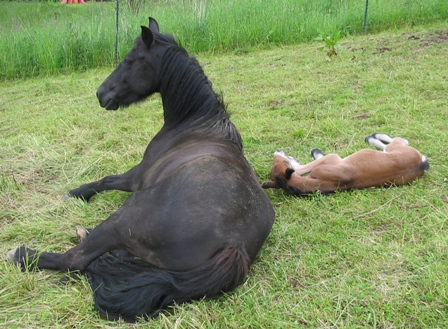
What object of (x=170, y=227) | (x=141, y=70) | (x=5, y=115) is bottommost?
(x=5, y=115)

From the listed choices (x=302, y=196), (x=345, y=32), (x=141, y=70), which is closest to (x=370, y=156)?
(x=302, y=196)

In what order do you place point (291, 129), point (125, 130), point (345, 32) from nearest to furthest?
1. point (291, 129)
2. point (125, 130)
3. point (345, 32)

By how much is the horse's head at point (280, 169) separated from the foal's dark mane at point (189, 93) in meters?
0.65

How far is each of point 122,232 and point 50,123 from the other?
386 centimetres

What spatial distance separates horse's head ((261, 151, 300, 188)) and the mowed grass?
0.36ft

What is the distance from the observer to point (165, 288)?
2.72 m

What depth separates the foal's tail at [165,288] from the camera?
8.84 ft

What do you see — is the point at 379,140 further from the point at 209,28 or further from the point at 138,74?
the point at 209,28

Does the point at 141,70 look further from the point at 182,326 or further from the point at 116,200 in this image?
the point at 182,326

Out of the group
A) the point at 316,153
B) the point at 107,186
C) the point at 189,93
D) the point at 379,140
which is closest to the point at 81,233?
the point at 107,186

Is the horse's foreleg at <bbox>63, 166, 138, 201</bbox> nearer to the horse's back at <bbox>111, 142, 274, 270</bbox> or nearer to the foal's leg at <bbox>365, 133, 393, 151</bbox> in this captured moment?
the horse's back at <bbox>111, 142, 274, 270</bbox>

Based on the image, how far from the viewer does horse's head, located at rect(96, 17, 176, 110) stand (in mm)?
4258

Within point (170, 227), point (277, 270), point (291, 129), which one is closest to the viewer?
point (170, 227)

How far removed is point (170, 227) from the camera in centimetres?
289
